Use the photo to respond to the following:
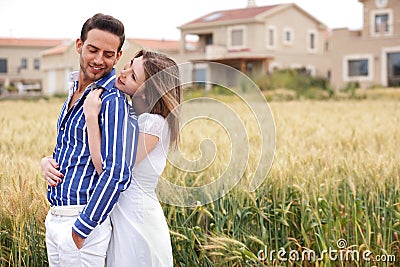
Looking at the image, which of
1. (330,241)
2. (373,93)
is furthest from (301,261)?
(373,93)

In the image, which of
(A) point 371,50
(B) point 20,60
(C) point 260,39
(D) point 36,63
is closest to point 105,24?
(A) point 371,50

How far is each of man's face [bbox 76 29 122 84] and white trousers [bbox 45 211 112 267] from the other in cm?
45

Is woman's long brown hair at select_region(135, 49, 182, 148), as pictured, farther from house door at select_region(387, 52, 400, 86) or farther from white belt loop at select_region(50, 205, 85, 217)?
house door at select_region(387, 52, 400, 86)

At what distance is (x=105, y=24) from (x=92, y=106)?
0.26 meters

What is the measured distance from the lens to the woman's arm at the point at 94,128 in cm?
184

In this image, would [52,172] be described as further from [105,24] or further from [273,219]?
[273,219]

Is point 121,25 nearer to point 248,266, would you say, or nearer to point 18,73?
point 248,266

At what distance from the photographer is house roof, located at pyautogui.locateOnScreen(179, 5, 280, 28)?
1161 inches

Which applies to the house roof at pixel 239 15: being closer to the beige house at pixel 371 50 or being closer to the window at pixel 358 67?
the beige house at pixel 371 50

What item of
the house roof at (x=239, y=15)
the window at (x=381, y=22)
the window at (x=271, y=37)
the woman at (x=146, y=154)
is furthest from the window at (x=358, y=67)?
the woman at (x=146, y=154)

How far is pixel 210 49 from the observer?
28.3m

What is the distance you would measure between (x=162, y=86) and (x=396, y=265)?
1563 mm

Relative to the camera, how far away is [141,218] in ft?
6.33

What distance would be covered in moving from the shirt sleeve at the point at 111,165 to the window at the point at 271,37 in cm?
2821
